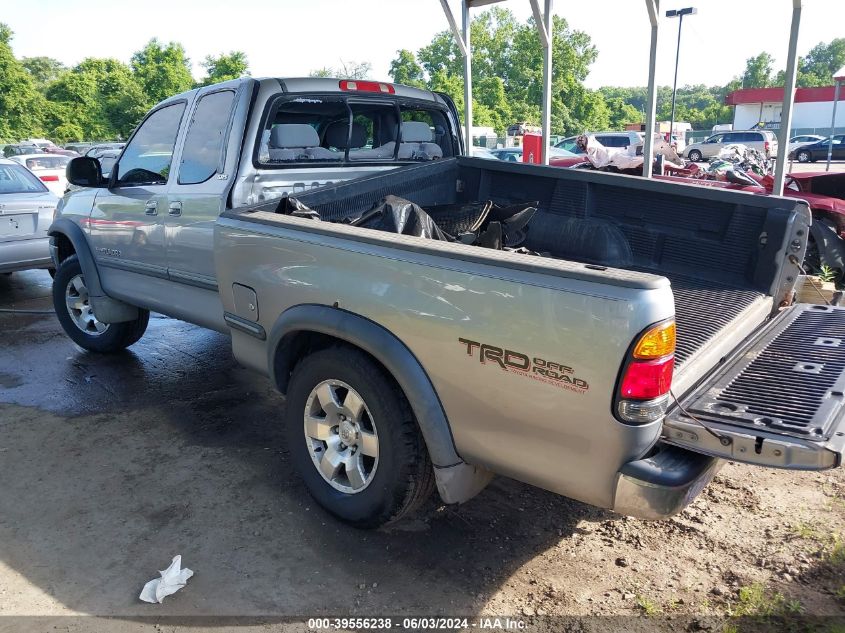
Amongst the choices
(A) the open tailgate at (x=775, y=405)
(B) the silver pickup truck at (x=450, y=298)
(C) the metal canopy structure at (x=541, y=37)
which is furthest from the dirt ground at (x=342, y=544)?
(C) the metal canopy structure at (x=541, y=37)

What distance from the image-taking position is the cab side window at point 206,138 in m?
4.22

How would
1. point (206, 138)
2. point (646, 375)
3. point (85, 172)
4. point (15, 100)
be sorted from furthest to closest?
point (15, 100), point (85, 172), point (206, 138), point (646, 375)

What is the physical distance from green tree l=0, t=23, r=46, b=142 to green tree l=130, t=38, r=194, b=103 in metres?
7.04

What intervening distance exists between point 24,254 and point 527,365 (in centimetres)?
706

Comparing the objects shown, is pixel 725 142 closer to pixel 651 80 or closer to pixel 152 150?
pixel 651 80

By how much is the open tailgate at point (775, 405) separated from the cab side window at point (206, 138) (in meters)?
3.18

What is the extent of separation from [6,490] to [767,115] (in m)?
65.9

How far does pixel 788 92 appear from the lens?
595 cm

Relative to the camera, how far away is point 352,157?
479 centimetres

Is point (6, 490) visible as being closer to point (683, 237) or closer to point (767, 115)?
point (683, 237)

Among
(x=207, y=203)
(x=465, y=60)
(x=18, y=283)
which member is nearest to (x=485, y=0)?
(x=465, y=60)

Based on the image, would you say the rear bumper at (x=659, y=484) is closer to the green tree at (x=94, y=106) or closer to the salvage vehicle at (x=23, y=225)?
the salvage vehicle at (x=23, y=225)

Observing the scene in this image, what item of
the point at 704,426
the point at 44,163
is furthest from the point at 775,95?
the point at 704,426

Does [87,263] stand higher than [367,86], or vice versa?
[367,86]
